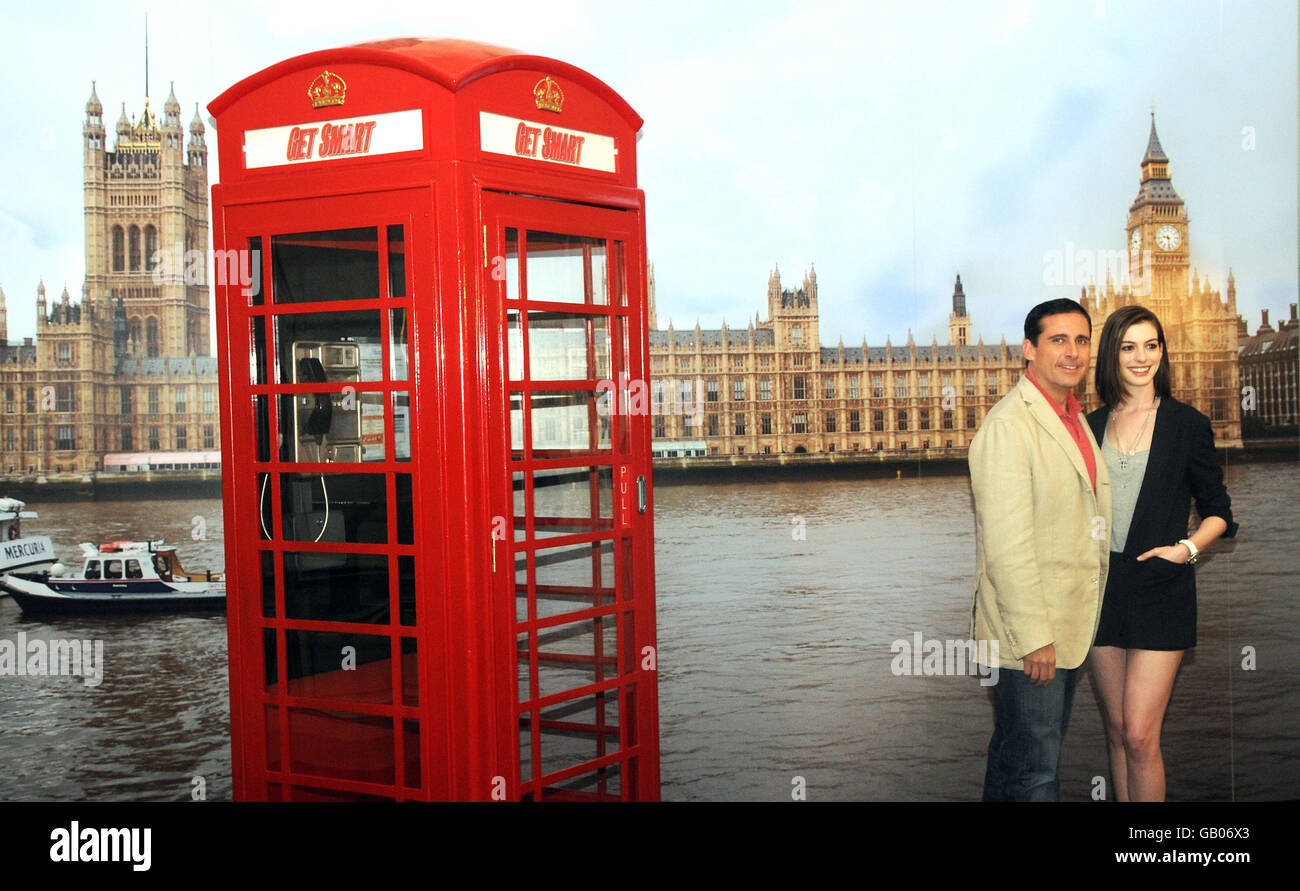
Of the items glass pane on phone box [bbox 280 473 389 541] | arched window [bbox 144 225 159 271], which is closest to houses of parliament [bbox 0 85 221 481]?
arched window [bbox 144 225 159 271]

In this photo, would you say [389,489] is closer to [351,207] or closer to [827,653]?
[351,207]

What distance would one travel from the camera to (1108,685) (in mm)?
2637

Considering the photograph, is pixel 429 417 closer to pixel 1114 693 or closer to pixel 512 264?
pixel 512 264

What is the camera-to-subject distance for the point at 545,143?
2.46 m

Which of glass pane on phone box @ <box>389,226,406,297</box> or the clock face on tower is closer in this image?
glass pane on phone box @ <box>389,226,406,297</box>

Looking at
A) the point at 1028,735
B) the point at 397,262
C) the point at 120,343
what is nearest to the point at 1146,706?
the point at 1028,735

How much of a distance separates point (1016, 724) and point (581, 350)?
4.60ft

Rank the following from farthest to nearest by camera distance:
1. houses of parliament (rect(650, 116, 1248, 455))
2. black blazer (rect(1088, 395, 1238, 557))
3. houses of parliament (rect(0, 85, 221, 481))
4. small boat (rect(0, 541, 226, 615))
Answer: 1. houses of parliament (rect(0, 85, 221, 481))
2. small boat (rect(0, 541, 226, 615))
3. houses of parliament (rect(650, 116, 1248, 455))
4. black blazer (rect(1088, 395, 1238, 557))

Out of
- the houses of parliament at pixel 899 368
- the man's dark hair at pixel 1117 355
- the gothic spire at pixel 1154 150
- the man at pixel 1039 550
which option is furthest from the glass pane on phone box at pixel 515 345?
the gothic spire at pixel 1154 150

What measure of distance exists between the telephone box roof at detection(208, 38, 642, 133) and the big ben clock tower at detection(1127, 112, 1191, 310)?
3.12 meters

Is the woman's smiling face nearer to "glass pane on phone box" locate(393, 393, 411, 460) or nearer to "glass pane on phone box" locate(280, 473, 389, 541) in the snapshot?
"glass pane on phone box" locate(393, 393, 411, 460)

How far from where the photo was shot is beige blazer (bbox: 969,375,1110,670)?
2316 mm

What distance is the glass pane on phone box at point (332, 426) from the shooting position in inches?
99.9
